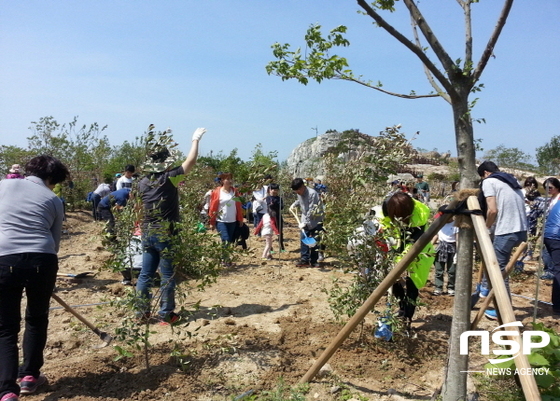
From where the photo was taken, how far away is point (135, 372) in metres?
3.51

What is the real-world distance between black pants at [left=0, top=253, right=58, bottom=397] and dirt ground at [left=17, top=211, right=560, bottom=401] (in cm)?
28

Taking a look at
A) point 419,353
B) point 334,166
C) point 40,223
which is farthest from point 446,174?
point 40,223

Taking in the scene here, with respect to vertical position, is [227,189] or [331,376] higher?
[227,189]

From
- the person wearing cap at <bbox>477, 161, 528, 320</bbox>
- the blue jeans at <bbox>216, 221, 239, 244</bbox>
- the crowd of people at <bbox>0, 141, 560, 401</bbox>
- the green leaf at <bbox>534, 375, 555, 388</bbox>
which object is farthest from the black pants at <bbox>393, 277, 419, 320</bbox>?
the blue jeans at <bbox>216, 221, 239, 244</bbox>

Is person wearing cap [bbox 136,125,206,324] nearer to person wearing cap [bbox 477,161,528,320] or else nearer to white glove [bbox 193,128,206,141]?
white glove [bbox 193,128,206,141]

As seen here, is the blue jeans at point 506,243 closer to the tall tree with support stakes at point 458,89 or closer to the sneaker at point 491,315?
the sneaker at point 491,315

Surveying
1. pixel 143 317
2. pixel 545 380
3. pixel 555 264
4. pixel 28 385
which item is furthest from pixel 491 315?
pixel 28 385

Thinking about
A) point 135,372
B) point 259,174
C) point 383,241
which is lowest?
point 135,372

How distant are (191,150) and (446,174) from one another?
2512 cm

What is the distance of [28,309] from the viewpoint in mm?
3221

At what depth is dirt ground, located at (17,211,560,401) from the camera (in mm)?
3260

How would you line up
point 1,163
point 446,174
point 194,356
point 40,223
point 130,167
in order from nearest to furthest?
1. point 40,223
2. point 194,356
3. point 130,167
4. point 1,163
5. point 446,174

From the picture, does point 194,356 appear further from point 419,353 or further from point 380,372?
point 419,353

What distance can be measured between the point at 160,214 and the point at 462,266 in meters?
2.70
